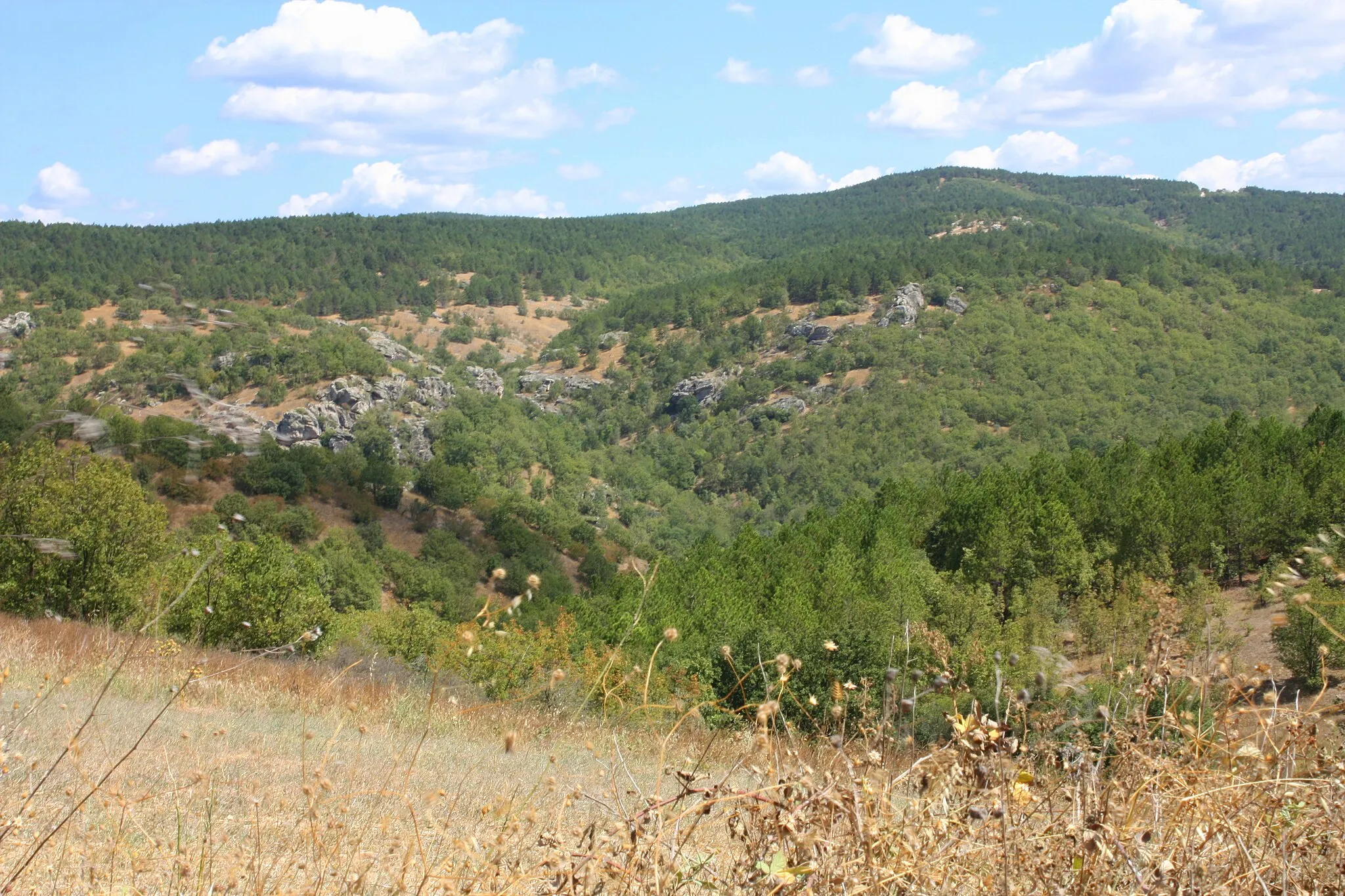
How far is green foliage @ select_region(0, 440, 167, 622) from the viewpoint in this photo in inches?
667

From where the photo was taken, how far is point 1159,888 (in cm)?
197

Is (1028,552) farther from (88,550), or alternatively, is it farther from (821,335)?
(821,335)

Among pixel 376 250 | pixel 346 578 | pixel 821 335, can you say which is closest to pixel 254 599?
pixel 346 578

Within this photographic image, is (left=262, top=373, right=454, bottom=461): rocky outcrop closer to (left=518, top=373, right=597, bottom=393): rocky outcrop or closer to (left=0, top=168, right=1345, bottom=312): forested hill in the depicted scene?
(left=518, top=373, right=597, bottom=393): rocky outcrop

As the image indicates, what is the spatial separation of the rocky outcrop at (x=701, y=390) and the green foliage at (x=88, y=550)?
106 m

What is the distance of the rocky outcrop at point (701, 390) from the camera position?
12481cm

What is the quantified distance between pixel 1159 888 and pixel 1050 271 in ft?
435

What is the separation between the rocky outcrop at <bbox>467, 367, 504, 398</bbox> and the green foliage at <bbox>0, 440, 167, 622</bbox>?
112 m

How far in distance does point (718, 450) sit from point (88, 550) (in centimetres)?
9467

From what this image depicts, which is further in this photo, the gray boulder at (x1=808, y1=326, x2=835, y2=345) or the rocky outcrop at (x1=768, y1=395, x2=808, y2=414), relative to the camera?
the gray boulder at (x1=808, y1=326, x2=835, y2=345)

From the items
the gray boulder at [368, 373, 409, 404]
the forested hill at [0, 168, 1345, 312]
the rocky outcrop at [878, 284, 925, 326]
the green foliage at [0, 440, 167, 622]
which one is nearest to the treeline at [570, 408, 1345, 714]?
the green foliage at [0, 440, 167, 622]

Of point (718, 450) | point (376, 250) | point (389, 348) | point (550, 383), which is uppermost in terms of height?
point (376, 250)

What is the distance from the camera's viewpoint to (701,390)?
126500 millimetres

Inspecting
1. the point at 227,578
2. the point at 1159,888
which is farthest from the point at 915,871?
the point at 227,578
